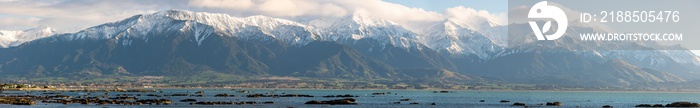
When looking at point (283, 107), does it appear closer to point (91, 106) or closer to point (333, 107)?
point (333, 107)

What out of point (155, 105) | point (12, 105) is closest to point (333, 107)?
Result: point (155, 105)

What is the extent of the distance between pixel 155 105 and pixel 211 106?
11.8m

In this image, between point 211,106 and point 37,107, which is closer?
point 37,107

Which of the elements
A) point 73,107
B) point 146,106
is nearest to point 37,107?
→ point 73,107

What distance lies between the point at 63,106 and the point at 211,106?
28.7m

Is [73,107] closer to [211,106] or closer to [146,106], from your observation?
[146,106]

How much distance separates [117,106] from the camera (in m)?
186

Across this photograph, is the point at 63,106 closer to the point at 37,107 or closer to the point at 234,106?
the point at 37,107

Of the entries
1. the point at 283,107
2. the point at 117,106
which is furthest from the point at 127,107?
the point at 283,107

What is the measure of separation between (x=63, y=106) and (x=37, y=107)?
7.94 m

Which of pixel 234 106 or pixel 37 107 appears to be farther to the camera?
pixel 234 106

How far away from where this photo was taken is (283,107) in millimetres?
190500

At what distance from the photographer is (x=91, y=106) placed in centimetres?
18638

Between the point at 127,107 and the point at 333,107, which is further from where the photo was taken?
the point at 333,107
